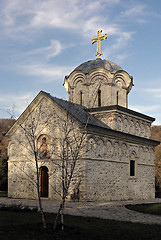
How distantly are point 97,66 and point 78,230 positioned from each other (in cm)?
1946

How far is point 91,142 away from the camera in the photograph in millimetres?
21141

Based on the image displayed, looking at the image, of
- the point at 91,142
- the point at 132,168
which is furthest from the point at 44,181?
the point at 132,168

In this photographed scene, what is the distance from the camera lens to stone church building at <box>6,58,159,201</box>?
21.0 metres

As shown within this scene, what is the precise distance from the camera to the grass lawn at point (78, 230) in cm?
876

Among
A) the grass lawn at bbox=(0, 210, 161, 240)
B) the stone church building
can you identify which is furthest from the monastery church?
the grass lawn at bbox=(0, 210, 161, 240)

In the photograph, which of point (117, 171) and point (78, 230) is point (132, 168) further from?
point (78, 230)

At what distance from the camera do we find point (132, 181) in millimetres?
24734

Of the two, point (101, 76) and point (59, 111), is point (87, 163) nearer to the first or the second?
point (59, 111)

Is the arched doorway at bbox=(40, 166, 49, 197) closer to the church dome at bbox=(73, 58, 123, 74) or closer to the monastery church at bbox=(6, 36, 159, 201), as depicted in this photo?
the monastery church at bbox=(6, 36, 159, 201)

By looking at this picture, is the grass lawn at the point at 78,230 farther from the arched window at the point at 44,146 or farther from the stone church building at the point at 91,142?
the arched window at the point at 44,146

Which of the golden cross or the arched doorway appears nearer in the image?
the arched doorway

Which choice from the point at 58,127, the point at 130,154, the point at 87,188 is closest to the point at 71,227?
the point at 87,188

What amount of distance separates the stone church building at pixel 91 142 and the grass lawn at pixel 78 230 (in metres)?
7.63

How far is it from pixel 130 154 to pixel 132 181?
2.06 meters
